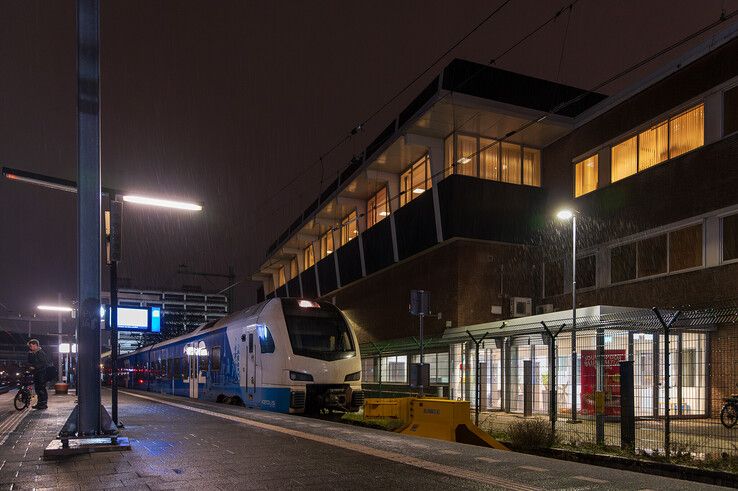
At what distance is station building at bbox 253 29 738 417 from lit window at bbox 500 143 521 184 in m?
0.06

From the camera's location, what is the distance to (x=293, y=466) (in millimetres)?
6699

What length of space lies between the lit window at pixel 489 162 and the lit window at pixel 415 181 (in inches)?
97.2

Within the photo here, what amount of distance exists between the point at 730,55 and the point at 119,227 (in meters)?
17.1

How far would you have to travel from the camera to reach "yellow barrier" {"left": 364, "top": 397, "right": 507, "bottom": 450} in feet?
38.2

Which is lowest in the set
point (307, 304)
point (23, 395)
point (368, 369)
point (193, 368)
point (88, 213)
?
point (368, 369)

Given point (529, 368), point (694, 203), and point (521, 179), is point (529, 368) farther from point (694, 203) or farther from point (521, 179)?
point (521, 179)

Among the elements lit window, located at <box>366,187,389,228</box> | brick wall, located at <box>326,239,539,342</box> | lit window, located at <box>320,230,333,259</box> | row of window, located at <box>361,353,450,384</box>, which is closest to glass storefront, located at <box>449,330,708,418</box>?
row of window, located at <box>361,353,450,384</box>

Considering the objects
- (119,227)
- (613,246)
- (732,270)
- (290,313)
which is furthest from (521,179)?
(119,227)

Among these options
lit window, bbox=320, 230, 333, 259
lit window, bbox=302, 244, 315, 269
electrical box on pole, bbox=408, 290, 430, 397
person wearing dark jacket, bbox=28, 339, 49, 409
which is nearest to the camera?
electrical box on pole, bbox=408, 290, 430, 397

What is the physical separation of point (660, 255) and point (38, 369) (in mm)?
17593

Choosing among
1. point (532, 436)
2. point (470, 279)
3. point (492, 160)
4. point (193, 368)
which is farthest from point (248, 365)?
point (492, 160)

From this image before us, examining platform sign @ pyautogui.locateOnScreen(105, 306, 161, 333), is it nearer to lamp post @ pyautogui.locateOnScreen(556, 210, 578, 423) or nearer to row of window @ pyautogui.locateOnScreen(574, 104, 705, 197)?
row of window @ pyautogui.locateOnScreen(574, 104, 705, 197)

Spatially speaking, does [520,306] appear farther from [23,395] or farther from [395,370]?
[23,395]

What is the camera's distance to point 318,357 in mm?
17625
